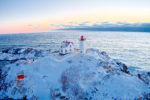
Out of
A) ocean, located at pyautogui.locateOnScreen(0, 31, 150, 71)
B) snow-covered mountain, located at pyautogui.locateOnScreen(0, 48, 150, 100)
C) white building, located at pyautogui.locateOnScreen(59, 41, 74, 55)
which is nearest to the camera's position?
snow-covered mountain, located at pyautogui.locateOnScreen(0, 48, 150, 100)

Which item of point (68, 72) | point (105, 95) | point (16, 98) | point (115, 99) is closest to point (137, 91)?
point (115, 99)

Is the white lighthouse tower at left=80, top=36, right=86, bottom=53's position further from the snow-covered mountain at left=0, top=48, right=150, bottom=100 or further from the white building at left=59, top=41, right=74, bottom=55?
the snow-covered mountain at left=0, top=48, right=150, bottom=100

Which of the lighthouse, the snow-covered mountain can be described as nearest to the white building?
the lighthouse

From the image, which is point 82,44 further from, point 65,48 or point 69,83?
point 69,83

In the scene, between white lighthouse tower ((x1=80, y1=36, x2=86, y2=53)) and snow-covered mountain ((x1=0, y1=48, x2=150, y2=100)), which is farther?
white lighthouse tower ((x1=80, y1=36, x2=86, y2=53))

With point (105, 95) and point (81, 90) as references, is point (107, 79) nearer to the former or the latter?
point (105, 95)

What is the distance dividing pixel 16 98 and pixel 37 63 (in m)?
9.10

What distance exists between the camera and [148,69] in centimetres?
3547

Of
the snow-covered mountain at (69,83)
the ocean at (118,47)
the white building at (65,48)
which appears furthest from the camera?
the ocean at (118,47)

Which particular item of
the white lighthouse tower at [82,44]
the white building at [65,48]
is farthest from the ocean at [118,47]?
the white building at [65,48]

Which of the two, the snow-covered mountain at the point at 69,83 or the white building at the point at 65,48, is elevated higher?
the white building at the point at 65,48

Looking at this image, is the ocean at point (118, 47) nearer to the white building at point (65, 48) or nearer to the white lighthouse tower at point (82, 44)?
the white lighthouse tower at point (82, 44)

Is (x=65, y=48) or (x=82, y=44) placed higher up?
(x=82, y=44)

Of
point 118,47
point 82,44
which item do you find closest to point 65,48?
point 82,44
